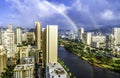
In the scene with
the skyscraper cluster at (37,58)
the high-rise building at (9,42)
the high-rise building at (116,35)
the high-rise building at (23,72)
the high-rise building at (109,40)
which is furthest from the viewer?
the high-rise building at (116,35)

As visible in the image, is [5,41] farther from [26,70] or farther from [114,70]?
[114,70]

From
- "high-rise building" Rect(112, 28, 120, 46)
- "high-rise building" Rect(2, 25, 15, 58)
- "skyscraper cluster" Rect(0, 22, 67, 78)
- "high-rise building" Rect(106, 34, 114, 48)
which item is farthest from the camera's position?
"high-rise building" Rect(112, 28, 120, 46)

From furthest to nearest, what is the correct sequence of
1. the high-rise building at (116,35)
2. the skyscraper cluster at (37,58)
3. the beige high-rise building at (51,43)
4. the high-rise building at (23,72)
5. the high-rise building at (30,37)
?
the high-rise building at (116,35) → the high-rise building at (30,37) → the beige high-rise building at (51,43) → the high-rise building at (23,72) → the skyscraper cluster at (37,58)

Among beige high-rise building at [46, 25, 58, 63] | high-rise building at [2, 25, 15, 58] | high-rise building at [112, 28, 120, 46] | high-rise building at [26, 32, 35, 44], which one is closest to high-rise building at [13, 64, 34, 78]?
beige high-rise building at [46, 25, 58, 63]

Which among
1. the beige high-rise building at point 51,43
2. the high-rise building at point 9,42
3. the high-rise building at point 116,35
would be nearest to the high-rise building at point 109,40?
the high-rise building at point 116,35

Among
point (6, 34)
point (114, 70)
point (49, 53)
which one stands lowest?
point (114, 70)

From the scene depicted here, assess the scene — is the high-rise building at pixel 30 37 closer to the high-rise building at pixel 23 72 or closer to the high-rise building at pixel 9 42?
the high-rise building at pixel 9 42

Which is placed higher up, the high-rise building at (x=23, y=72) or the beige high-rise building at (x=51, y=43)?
the beige high-rise building at (x=51, y=43)

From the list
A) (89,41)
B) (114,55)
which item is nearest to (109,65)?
(114,55)

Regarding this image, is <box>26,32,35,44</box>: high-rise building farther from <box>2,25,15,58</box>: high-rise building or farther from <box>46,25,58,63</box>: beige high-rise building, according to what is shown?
<box>46,25,58,63</box>: beige high-rise building
